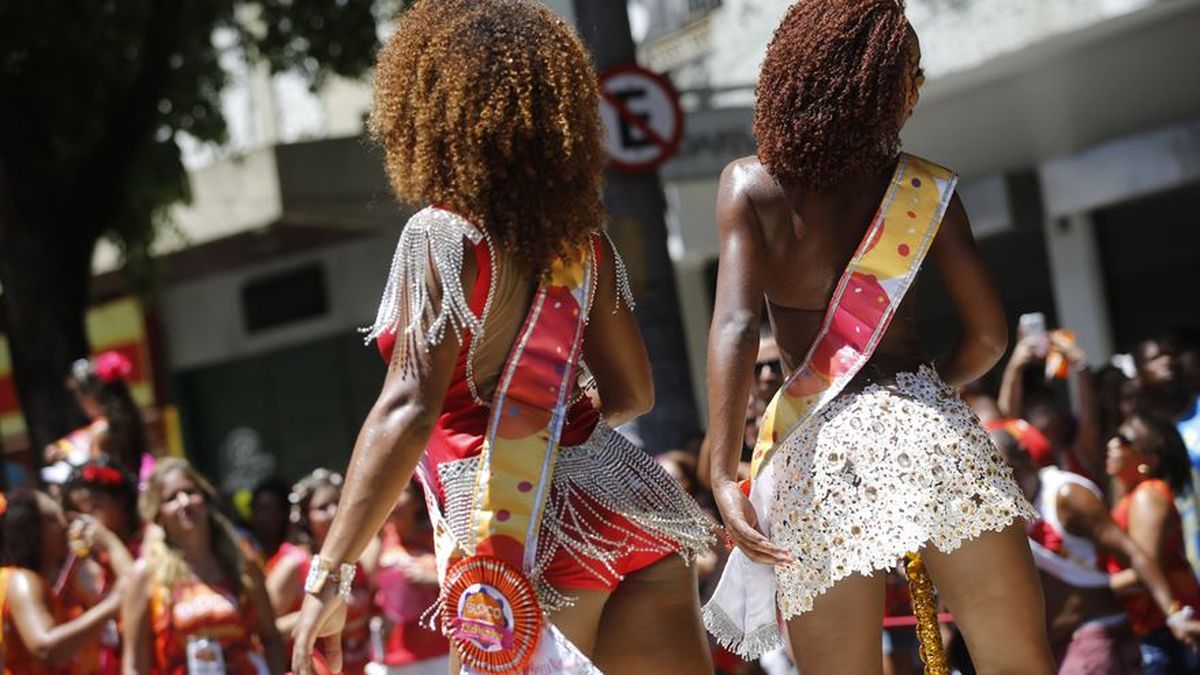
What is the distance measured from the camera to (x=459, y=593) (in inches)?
157

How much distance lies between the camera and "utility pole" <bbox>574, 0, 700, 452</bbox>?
873cm

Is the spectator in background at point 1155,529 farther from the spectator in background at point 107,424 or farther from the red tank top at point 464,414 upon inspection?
the spectator in background at point 107,424

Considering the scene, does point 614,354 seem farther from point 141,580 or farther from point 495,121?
point 141,580

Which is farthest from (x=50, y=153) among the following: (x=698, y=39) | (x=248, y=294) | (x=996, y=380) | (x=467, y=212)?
(x=467, y=212)

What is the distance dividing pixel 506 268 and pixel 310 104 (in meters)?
17.1

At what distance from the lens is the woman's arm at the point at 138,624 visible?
726 cm

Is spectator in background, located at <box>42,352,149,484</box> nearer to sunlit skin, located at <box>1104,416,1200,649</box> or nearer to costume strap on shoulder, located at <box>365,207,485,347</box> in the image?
sunlit skin, located at <box>1104,416,1200,649</box>

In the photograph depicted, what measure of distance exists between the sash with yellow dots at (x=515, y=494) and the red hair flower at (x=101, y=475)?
14.7ft

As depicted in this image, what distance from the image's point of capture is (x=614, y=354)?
4312mm

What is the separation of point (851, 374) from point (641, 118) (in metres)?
4.65

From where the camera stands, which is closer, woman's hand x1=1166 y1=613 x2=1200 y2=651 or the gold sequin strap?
the gold sequin strap

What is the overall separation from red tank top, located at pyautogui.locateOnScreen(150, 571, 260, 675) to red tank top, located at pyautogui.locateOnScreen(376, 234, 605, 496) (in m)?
3.48

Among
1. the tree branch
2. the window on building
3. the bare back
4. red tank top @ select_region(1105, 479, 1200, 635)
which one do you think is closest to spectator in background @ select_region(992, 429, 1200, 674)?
red tank top @ select_region(1105, 479, 1200, 635)

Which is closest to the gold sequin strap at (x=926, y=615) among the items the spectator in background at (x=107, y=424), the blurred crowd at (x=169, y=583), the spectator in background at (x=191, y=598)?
the blurred crowd at (x=169, y=583)
